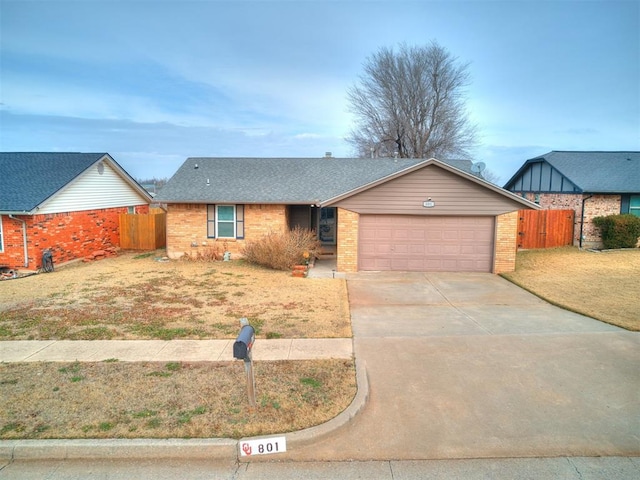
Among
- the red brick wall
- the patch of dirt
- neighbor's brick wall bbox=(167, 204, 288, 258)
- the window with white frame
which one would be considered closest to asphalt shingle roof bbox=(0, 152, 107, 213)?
the red brick wall

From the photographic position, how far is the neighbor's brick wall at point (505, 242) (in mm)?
16141

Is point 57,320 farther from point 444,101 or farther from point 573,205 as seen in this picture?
point 444,101

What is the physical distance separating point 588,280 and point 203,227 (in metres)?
14.9

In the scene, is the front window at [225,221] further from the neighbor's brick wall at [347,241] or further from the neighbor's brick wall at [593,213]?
the neighbor's brick wall at [593,213]

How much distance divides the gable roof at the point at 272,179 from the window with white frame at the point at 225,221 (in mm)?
623

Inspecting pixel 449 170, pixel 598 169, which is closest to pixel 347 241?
pixel 449 170

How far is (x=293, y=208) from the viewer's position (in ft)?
71.2

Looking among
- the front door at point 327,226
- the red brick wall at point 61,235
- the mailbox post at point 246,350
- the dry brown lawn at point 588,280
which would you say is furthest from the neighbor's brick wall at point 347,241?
the red brick wall at point 61,235

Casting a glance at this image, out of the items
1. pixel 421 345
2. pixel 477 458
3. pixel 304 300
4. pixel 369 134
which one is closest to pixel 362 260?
pixel 304 300

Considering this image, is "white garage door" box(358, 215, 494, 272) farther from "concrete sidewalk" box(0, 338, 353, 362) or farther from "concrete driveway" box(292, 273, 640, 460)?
"concrete sidewalk" box(0, 338, 353, 362)

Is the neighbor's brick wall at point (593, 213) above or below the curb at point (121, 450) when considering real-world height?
above

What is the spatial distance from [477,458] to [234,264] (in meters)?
14.3

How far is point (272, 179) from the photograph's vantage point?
68.5ft

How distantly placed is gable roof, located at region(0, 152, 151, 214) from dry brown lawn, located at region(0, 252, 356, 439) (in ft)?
16.8
